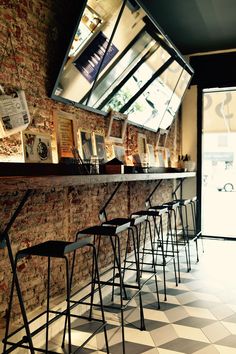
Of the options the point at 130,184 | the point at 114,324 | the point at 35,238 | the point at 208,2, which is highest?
the point at 208,2

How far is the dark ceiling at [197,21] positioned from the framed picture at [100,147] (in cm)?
166

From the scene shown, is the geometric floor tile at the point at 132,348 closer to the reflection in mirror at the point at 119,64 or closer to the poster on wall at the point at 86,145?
the poster on wall at the point at 86,145

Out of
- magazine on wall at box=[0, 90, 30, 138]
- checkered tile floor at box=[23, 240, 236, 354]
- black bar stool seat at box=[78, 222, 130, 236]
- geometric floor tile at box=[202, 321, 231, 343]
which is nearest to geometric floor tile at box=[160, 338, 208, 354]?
checkered tile floor at box=[23, 240, 236, 354]

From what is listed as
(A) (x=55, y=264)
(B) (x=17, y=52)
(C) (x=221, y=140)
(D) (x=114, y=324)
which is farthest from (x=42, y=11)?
(C) (x=221, y=140)

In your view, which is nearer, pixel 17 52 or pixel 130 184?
pixel 17 52

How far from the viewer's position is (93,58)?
10.2 feet

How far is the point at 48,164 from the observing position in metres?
2.57

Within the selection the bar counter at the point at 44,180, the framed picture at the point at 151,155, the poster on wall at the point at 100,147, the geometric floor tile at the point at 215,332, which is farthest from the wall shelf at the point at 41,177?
the framed picture at the point at 151,155

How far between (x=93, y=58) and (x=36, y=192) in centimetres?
130

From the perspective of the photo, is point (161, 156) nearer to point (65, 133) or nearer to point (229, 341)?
point (65, 133)

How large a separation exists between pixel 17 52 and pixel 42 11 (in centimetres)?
50

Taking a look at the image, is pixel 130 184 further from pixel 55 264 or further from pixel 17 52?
pixel 17 52

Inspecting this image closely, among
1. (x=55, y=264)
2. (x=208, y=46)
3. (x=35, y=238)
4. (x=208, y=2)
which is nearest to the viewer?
(x=35, y=238)

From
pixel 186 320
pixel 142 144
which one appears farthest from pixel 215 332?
pixel 142 144
